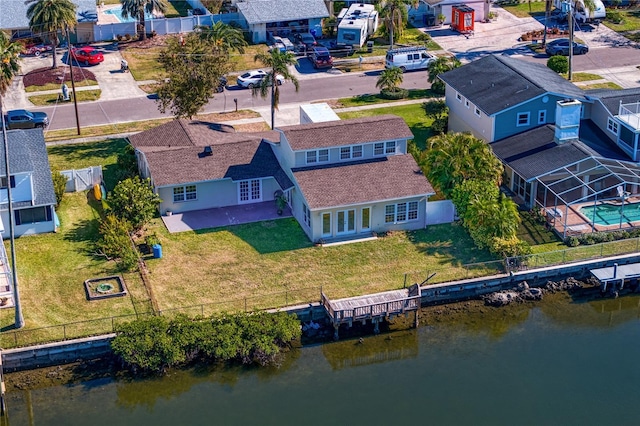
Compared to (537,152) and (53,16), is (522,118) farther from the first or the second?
(53,16)

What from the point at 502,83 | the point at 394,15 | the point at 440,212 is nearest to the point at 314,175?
the point at 440,212

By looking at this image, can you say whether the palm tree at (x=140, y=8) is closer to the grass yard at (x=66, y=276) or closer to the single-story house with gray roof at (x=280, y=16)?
the single-story house with gray roof at (x=280, y=16)

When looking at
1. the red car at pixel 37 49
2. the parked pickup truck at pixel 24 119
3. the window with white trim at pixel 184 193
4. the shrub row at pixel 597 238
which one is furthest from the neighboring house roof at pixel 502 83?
the red car at pixel 37 49

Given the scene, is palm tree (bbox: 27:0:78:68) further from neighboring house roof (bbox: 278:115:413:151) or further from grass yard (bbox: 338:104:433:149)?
neighboring house roof (bbox: 278:115:413:151)

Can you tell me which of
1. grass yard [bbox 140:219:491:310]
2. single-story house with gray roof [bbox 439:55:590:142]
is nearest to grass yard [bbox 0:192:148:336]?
grass yard [bbox 140:219:491:310]

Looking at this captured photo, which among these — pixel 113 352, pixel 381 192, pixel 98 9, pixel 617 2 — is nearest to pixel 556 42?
pixel 617 2
